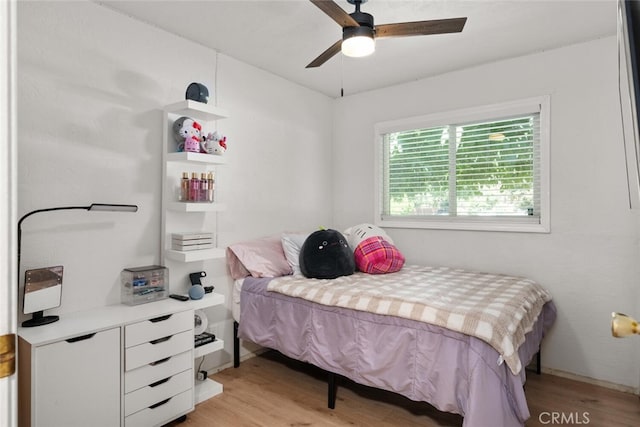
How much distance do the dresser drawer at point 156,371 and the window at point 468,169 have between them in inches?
91.9

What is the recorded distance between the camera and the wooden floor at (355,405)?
2277mm

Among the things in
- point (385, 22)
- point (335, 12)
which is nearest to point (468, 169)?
point (385, 22)

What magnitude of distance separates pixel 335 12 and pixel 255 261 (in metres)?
1.93

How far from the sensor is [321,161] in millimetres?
4156

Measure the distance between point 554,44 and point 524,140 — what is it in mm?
745

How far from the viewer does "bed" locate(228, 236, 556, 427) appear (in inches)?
70.8

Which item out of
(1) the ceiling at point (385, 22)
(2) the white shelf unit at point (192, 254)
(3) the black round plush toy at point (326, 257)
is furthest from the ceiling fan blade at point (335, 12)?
(2) the white shelf unit at point (192, 254)

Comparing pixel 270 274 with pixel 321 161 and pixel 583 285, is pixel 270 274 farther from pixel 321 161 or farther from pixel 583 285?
pixel 583 285

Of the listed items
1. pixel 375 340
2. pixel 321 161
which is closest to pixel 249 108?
pixel 321 161

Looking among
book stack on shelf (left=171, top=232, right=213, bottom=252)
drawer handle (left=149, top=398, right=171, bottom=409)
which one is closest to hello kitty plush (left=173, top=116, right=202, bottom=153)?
book stack on shelf (left=171, top=232, right=213, bottom=252)

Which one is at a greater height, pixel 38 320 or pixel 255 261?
pixel 255 261

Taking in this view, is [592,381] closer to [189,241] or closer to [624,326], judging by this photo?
[624,326]

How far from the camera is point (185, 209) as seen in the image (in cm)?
249

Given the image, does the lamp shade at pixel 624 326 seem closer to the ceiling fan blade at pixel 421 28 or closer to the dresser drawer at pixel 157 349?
the ceiling fan blade at pixel 421 28
